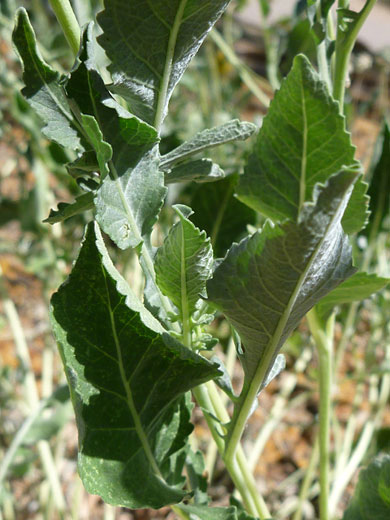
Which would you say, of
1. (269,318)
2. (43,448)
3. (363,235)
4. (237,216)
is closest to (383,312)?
(363,235)

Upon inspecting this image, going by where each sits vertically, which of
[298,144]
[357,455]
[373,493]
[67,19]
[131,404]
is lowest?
[357,455]

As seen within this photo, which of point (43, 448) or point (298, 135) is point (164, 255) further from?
point (43, 448)

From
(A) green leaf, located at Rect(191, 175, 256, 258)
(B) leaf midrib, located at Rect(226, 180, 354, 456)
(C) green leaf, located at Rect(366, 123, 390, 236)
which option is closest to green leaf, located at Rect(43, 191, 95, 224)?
(B) leaf midrib, located at Rect(226, 180, 354, 456)

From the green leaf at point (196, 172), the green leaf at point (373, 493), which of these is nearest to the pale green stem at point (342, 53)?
the green leaf at point (196, 172)

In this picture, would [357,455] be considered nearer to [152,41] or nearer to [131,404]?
[131,404]

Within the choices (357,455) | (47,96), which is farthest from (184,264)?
(357,455)
